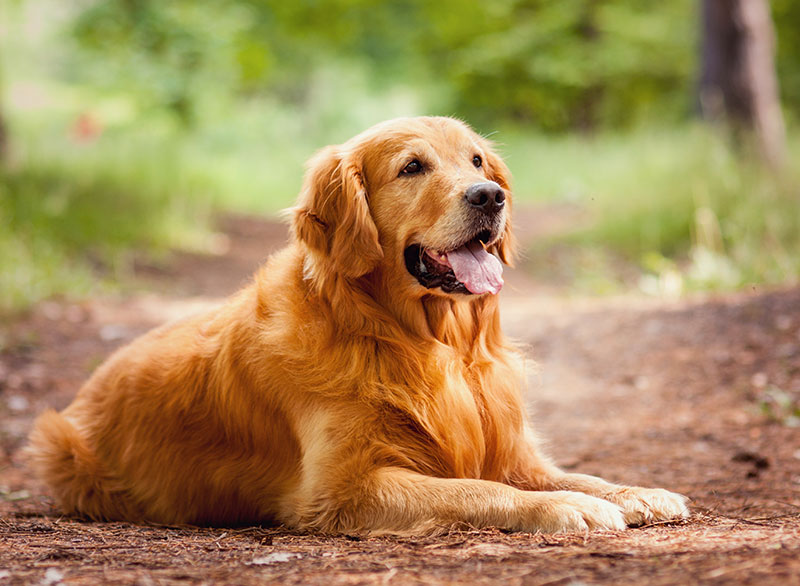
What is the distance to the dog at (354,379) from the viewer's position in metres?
3.07

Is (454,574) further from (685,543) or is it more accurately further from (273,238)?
(273,238)

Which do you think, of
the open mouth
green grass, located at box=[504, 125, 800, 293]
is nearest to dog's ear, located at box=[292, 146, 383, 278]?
the open mouth

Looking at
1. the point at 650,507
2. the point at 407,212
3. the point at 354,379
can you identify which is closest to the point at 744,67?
the point at 407,212

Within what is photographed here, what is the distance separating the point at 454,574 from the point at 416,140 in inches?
73.0

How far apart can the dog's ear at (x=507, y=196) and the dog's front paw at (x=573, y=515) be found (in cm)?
117

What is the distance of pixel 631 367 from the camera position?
6.00 m

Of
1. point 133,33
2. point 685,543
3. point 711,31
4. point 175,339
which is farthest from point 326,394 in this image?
point 133,33

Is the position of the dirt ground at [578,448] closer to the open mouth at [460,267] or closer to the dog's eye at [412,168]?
the open mouth at [460,267]

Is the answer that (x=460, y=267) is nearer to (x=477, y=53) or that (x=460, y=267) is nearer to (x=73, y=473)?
(x=73, y=473)

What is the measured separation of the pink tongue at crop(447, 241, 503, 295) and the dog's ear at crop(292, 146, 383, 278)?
30 cm

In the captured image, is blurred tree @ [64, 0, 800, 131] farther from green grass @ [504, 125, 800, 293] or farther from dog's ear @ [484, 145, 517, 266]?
dog's ear @ [484, 145, 517, 266]

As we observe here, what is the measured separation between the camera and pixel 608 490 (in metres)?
3.18

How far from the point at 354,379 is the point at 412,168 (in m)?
0.89

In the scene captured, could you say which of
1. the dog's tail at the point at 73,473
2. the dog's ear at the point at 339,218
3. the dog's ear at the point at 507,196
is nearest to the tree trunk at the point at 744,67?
the dog's ear at the point at 507,196
